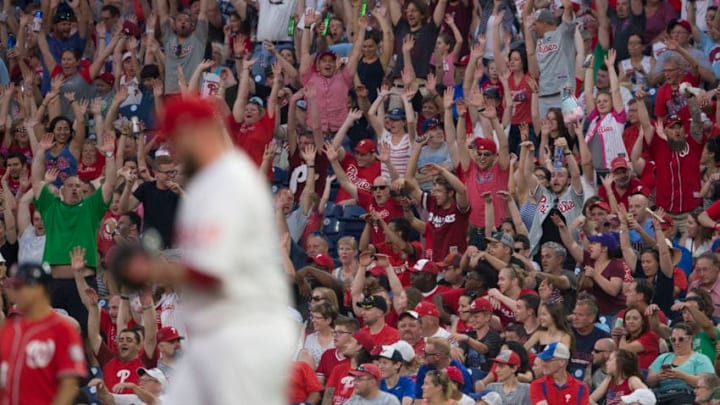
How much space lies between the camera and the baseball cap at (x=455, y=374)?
43.3ft

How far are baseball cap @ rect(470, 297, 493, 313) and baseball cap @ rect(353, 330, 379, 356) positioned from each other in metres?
0.89

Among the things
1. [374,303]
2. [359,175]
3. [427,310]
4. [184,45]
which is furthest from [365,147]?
[427,310]

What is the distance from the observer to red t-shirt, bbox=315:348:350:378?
48.7 ft

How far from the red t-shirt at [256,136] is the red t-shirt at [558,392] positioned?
7125 millimetres

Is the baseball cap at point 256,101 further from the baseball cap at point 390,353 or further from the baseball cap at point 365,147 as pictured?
the baseball cap at point 390,353

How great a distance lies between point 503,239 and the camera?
1623cm

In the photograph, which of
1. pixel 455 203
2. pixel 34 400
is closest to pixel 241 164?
pixel 34 400

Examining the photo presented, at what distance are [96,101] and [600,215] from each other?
21.2 ft

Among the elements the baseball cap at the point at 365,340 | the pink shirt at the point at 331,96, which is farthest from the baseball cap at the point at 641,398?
the pink shirt at the point at 331,96

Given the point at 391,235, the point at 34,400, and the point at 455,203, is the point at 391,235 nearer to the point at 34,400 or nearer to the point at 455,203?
the point at 455,203

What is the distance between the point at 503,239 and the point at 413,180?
2110 mm

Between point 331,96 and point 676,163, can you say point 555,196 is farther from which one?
point 331,96

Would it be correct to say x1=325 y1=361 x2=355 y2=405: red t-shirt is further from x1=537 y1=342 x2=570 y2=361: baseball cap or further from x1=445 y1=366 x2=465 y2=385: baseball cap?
x1=537 y1=342 x2=570 y2=361: baseball cap

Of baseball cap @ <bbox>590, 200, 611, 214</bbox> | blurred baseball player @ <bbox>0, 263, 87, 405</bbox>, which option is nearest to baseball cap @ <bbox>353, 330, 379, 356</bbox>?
baseball cap @ <bbox>590, 200, 611, 214</bbox>
